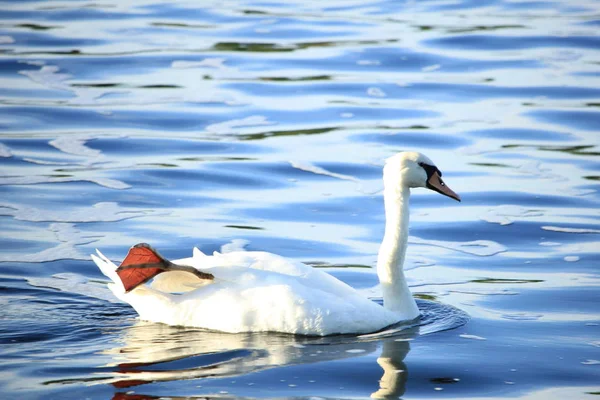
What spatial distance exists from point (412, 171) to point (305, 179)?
5.30 m

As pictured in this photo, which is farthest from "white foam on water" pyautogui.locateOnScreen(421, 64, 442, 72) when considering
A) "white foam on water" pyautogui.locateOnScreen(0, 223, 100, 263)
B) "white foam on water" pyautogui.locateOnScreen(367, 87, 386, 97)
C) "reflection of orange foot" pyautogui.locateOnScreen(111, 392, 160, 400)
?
"reflection of orange foot" pyautogui.locateOnScreen(111, 392, 160, 400)

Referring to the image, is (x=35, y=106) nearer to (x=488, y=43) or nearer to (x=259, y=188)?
(x=259, y=188)

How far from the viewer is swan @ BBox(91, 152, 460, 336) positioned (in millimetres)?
8828

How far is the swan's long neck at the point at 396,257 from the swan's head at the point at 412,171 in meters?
0.05

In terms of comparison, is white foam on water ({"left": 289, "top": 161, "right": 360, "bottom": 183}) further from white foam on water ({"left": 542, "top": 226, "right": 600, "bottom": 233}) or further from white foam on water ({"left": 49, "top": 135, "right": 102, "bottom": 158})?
white foam on water ({"left": 542, "top": 226, "right": 600, "bottom": 233})

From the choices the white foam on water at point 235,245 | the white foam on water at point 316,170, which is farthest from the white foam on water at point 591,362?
the white foam on water at point 316,170

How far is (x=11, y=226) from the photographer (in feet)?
39.8

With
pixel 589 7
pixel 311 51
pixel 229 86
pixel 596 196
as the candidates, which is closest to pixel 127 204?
pixel 596 196

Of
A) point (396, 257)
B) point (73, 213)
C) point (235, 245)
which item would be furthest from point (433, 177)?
point (73, 213)

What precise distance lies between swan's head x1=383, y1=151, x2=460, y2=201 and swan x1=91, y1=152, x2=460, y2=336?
0.80 meters

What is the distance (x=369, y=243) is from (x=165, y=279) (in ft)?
11.2

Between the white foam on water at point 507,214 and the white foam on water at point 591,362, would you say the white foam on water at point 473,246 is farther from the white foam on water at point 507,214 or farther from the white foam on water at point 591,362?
the white foam on water at point 591,362

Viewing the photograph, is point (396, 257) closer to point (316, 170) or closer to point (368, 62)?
point (316, 170)

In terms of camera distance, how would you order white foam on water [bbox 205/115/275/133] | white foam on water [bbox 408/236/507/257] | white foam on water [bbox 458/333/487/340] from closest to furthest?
white foam on water [bbox 458/333/487/340], white foam on water [bbox 408/236/507/257], white foam on water [bbox 205/115/275/133]
